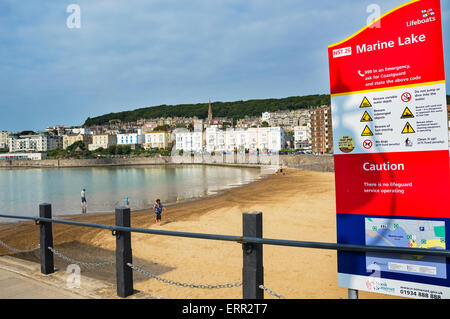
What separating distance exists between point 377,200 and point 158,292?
6430 mm

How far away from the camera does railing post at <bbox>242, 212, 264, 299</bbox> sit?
3.03m

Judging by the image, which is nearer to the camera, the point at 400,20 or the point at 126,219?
the point at 400,20

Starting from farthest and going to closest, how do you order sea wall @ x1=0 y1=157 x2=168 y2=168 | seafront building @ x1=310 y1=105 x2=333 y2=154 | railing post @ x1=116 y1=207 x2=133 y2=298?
1. sea wall @ x1=0 y1=157 x2=168 y2=168
2. seafront building @ x1=310 y1=105 x2=333 y2=154
3. railing post @ x1=116 y1=207 x2=133 y2=298

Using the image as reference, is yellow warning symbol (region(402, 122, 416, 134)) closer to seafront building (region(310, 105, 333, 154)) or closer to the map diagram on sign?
the map diagram on sign

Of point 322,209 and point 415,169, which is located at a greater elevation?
point 415,169

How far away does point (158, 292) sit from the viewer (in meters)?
7.94

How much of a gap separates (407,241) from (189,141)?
176m

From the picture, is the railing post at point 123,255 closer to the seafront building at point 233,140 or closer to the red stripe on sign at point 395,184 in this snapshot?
the red stripe on sign at point 395,184

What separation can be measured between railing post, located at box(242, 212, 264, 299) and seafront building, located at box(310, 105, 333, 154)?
108905mm

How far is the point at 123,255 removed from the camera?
13.9ft

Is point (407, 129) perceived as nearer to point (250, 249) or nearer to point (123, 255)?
point (250, 249)

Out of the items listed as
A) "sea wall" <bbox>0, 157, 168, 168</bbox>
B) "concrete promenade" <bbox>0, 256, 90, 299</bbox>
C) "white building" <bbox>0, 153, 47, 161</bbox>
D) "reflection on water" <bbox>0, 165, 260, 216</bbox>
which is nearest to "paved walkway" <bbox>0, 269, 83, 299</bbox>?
"concrete promenade" <bbox>0, 256, 90, 299</bbox>
